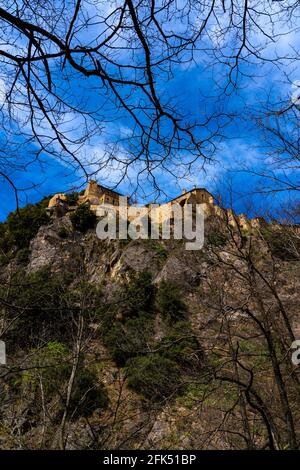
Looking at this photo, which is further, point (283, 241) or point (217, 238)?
point (283, 241)

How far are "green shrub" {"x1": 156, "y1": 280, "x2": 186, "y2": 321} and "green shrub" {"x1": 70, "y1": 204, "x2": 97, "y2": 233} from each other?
41.6 feet

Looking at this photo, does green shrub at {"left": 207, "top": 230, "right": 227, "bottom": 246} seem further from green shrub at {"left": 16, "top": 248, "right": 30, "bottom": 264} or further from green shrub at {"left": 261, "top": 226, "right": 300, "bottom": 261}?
green shrub at {"left": 16, "top": 248, "right": 30, "bottom": 264}

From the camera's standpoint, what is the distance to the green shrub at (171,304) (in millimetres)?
23391

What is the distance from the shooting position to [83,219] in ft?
114

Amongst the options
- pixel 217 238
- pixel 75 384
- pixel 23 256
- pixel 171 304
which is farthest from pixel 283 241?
pixel 23 256

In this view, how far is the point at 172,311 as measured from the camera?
76.9ft

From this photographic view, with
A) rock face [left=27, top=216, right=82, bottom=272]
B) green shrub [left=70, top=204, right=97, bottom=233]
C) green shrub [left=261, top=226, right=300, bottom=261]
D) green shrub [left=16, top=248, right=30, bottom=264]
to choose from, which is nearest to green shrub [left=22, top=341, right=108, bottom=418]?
green shrub [left=261, top=226, right=300, bottom=261]

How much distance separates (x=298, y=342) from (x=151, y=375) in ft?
29.6

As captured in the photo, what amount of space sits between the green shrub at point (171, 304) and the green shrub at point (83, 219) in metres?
12.7

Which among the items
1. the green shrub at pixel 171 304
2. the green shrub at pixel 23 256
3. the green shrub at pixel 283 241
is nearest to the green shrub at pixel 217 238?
the green shrub at pixel 283 241

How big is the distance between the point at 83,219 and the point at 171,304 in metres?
14.4

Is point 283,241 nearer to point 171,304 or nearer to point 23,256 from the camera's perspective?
point 171,304
